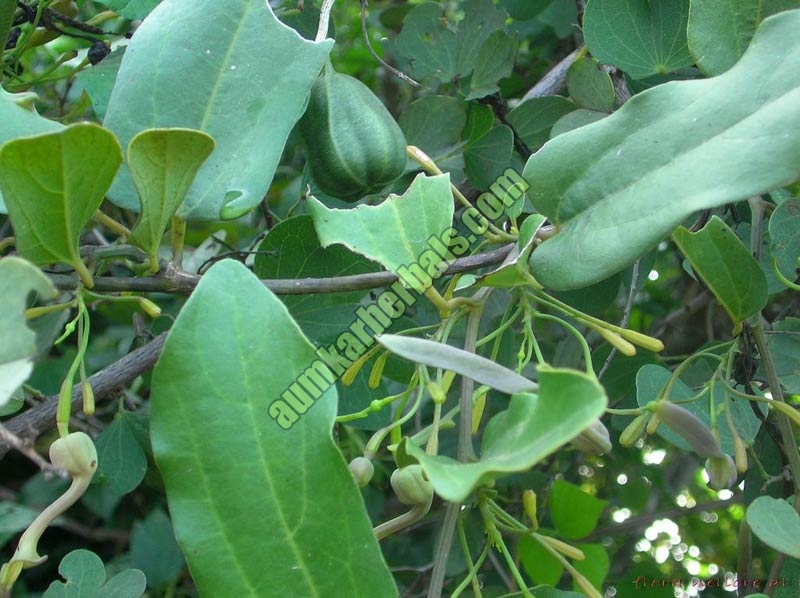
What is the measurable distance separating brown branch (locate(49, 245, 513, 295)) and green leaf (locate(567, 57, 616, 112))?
31 centimetres

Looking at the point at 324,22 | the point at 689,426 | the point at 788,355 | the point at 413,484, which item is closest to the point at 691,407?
the point at 788,355

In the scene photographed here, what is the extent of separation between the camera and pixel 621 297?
126cm

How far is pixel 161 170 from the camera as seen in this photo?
0.54 meters

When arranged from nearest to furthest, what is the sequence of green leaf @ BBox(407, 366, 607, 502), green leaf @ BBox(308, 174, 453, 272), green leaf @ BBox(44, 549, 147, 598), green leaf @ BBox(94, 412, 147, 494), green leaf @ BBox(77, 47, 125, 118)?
green leaf @ BBox(407, 366, 607, 502)
green leaf @ BBox(308, 174, 453, 272)
green leaf @ BBox(44, 549, 147, 598)
green leaf @ BBox(77, 47, 125, 118)
green leaf @ BBox(94, 412, 147, 494)

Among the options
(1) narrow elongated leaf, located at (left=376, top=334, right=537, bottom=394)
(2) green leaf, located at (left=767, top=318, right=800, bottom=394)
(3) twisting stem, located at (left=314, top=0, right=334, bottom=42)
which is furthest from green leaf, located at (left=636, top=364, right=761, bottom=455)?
(3) twisting stem, located at (left=314, top=0, right=334, bottom=42)

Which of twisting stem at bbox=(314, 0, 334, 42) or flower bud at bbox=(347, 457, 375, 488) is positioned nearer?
flower bud at bbox=(347, 457, 375, 488)

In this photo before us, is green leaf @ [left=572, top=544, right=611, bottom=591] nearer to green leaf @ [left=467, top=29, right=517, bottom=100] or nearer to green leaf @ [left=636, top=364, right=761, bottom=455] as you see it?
green leaf @ [left=636, top=364, right=761, bottom=455]

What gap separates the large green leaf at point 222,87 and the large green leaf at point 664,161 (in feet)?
0.63

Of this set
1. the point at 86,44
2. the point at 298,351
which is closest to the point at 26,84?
the point at 86,44

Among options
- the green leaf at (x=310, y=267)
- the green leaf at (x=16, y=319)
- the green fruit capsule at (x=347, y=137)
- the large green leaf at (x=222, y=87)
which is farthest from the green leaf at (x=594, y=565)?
the green leaf at (x=16, y=319)

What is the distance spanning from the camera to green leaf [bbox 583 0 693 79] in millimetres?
834

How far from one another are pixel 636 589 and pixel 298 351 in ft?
2.33

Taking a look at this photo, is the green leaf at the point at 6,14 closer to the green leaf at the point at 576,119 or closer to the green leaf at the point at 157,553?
the green leaf at the point at 576,119

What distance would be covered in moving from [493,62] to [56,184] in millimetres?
→ 640
